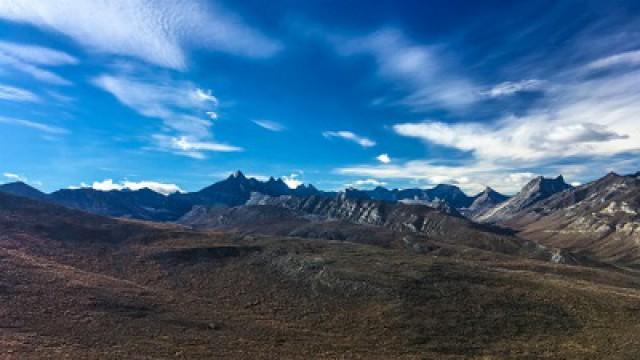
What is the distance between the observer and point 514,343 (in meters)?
59.0

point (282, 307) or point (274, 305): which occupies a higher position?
point (274, 305)

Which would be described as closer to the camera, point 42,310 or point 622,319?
point 42,310

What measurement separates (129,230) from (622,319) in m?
87.3

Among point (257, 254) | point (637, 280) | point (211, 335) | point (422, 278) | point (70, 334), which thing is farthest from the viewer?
point (637, 280)

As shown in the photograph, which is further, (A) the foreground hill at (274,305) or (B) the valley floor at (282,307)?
(A) the foreground hill at (274,305)

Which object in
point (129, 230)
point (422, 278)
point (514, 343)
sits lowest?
point (514, 343)

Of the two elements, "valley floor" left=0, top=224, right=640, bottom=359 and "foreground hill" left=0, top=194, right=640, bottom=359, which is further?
"foreground hill" left=0, top=194, right=640, bottom=359

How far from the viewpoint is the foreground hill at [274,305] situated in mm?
Result: 54000

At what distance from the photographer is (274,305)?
241 feet

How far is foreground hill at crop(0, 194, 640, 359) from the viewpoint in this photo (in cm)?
5400

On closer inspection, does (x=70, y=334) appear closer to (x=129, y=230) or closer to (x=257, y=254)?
(x=257, y=254)

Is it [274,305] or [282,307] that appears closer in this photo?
[282,307]

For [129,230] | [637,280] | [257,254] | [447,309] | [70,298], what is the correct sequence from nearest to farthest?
[70,298] → [447,309] → [257,254] → [129,230] → [637,280]

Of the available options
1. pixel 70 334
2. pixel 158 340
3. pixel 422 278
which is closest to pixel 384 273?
pixel 422 278
